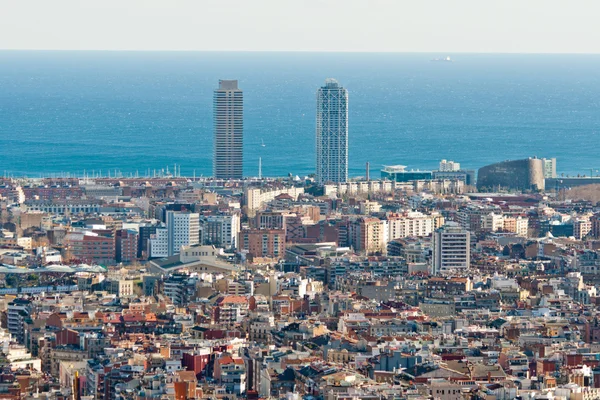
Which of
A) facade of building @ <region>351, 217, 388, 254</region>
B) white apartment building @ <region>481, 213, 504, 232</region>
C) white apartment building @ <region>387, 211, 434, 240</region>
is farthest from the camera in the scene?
white apartment building @ <region>481, 213, 504, 232</region>

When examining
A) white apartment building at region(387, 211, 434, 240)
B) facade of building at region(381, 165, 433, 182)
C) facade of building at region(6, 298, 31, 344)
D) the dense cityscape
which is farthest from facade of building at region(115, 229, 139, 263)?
facade of building at region(381, 165, 433, 182)

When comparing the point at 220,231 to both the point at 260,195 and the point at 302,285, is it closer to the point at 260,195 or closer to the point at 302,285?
the point at 260,195

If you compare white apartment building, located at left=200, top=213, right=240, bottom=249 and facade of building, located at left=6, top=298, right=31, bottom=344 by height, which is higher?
white apartment building, located at left=200, top=213, right=240, bottom=249

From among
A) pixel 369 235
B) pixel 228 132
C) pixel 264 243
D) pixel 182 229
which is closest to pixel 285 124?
pixel 228 132

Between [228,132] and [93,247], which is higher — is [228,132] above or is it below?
above

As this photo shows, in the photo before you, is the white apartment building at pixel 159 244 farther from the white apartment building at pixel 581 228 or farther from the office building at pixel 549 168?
the office building at pixel 549 168

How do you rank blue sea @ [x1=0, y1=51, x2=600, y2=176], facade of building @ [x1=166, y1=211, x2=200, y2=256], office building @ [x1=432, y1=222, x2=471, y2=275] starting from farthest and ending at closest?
blue sea @ [x1=0, y1=51, x2=600, y2=176] → facade of building @ [x1=166, y1=211, x2=200, y2=256] → office building @ [x1=432, y1=222, x2=471, y2=275]

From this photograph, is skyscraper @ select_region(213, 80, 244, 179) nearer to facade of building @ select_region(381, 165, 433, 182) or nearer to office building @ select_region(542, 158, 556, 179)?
facade of building @ select_region(381, 165, 433, 182)

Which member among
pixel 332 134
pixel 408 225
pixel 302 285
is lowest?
pixel 302 285
